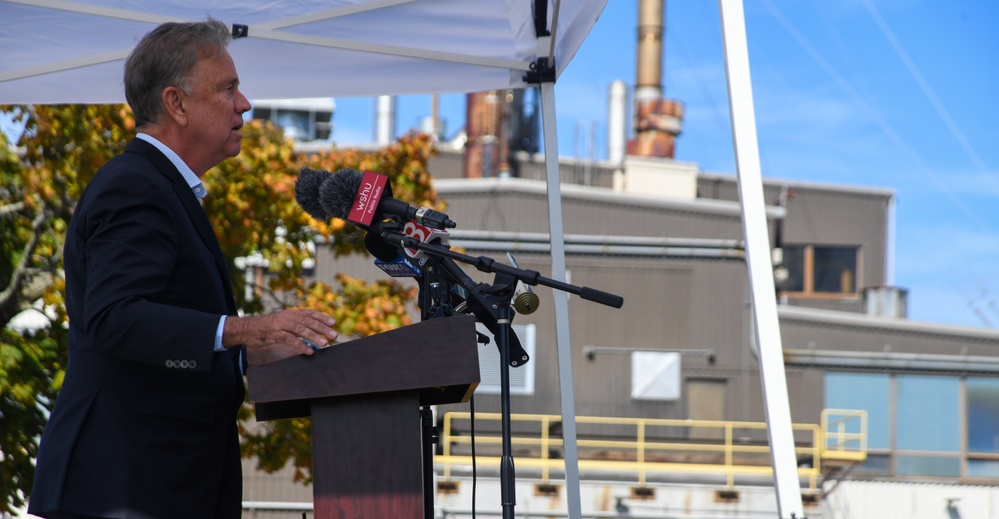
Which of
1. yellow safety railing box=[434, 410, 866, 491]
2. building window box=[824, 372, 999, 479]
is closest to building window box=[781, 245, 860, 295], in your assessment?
building window box=[824, 372, 999, 479]

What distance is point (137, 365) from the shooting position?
266cm

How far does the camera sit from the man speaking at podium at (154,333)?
254 cm

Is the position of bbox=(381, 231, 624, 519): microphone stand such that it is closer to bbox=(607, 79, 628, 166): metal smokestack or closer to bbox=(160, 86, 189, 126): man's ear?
bbox=(160, 86, 189, 126): man's ear

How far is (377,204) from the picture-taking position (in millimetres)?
3121

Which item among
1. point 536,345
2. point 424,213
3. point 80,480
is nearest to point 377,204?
point 424,213

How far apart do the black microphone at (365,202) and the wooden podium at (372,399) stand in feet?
1.87

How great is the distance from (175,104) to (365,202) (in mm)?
Result: 570

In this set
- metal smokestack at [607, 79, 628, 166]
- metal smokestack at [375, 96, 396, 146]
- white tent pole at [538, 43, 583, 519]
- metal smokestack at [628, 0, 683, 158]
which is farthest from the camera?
metal smokestack at [607, 79, 628, 166]

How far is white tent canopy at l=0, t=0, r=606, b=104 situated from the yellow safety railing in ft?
51.6

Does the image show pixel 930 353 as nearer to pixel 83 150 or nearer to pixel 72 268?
pixel 83 150

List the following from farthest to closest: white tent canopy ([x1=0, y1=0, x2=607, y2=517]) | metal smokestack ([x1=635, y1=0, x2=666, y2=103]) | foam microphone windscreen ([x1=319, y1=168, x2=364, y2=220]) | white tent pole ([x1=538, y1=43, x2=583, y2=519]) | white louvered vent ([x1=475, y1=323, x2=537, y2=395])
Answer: metal smokestack ([x1=635, y1=0, x2=666, y2=103]) < white louvered vent ([x1=475, y1=323, x2=537, y2=395]) < white tent canopy ([x1=0, y1=0, x2=607, y2=517]) < white tent pole ([x1=538, y1=43, x2=583, y2=519]) < foam microphone windscreen ([x1=319, y1=168, x2=364, y2=220])

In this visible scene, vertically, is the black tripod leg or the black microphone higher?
the black microphone

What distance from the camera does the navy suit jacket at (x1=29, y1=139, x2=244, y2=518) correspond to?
8.32 ft

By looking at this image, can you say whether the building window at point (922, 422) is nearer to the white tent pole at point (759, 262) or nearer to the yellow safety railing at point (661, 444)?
the yellow safety railing at point (661, 444)
